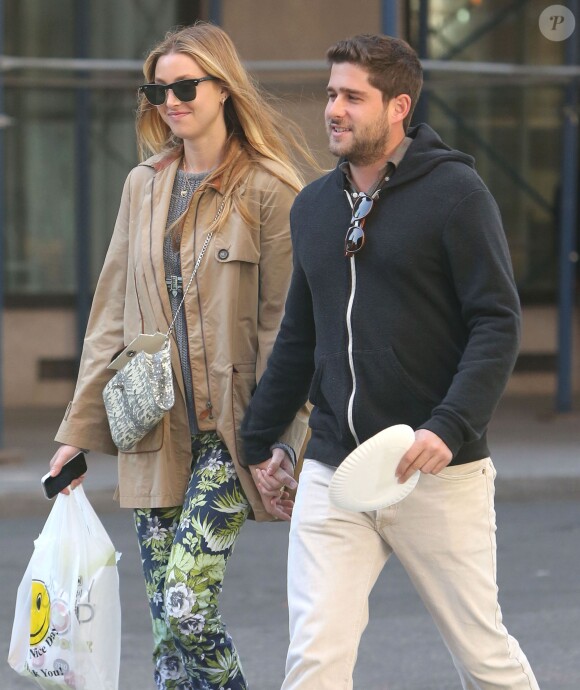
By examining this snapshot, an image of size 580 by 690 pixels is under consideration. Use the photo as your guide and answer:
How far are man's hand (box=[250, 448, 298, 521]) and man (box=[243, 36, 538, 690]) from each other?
0.29 m

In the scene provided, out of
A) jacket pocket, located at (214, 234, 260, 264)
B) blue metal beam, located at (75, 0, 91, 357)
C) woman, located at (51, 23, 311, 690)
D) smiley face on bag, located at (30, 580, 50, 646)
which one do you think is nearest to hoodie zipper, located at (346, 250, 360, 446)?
woman, located at (51, 23, 311, 690)

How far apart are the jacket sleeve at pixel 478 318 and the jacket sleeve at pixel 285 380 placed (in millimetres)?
473

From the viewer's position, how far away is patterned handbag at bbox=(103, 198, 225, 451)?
364cm

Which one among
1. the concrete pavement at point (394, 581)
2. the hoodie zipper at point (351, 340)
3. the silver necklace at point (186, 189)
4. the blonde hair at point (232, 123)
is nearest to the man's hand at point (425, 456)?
the hoodie zipper at point (351, 340)

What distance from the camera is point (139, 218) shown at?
12.6ft

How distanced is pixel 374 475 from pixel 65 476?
1.17 meters

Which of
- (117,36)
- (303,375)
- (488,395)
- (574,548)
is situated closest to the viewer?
(488,395)

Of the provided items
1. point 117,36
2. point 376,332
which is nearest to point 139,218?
point 376,332

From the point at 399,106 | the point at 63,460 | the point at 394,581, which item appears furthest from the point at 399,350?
the point at 394,581

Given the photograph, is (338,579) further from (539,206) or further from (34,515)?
(539,206)

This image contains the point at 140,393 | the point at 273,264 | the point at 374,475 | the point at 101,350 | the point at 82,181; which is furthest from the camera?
the point at 82,181

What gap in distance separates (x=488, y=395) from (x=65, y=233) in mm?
9367

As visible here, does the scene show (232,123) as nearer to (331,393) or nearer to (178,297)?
(178,297)

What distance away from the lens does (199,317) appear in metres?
3.72
